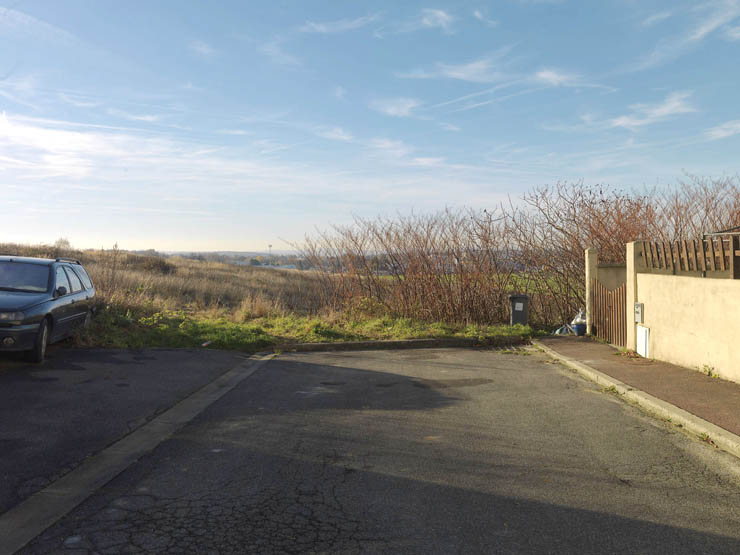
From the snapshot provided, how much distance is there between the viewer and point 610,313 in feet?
44.9

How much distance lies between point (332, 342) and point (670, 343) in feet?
22.9

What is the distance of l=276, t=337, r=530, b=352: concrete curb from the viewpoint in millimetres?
13688

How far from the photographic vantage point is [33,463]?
5.19 meters

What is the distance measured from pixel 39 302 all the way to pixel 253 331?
5387 millimetres

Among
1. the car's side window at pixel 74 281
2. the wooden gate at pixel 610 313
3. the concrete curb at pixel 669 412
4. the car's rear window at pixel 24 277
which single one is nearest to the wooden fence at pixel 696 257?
the wooden gate at pixel 610 313

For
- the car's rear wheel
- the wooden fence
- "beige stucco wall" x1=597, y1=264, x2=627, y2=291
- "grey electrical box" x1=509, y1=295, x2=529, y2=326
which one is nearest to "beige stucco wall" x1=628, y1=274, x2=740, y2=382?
the wooden fence

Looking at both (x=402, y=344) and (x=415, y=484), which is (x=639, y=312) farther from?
(x=415, y=484)

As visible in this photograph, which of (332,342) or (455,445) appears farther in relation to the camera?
(332,342)

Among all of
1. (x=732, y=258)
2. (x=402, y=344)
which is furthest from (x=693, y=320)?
(x=402, y=344)

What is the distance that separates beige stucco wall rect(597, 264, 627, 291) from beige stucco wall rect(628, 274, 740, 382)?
278 centimetres

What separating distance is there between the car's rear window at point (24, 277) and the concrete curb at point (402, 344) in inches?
192

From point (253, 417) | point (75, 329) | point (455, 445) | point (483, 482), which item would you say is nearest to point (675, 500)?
point (483, 482)

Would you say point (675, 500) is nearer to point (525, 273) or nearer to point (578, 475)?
point (578, 475)

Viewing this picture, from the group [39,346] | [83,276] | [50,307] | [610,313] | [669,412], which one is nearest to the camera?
[669,412]
